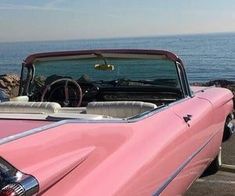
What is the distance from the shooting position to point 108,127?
2920 millimetres

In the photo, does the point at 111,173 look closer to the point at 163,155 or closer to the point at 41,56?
the point at 163,155

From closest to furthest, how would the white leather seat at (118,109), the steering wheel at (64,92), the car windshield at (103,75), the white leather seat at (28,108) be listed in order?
the white leather seat at (28,108) < the white leather seat at (118,109) < the steering wheel at (64,92) < the car windshield at (103,75)

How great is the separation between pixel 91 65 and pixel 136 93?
0.54 metres

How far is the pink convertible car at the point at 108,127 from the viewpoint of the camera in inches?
92.1

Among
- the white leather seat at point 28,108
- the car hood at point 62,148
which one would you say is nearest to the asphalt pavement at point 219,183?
the white leather seat at point 28,108

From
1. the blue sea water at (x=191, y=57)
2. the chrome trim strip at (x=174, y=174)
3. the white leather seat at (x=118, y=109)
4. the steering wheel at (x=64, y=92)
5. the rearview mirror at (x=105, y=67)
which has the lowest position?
the blue sea water at (x=191, y=57)

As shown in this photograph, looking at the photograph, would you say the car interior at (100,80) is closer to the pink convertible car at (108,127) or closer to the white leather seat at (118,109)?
the pink convertible car at (108,127)

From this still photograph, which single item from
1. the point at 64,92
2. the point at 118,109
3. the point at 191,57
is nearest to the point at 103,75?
the point at 64,92

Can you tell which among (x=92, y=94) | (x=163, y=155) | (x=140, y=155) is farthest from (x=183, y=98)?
(x=140, y=155)

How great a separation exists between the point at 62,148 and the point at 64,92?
2.65 metres

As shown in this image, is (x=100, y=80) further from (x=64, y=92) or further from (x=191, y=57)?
(x=191, y=57)

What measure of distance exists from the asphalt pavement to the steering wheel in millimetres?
1327

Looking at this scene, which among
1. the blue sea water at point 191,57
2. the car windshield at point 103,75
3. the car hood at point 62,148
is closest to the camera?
the car hood at point 62,148

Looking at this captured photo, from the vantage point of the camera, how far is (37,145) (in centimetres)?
240
